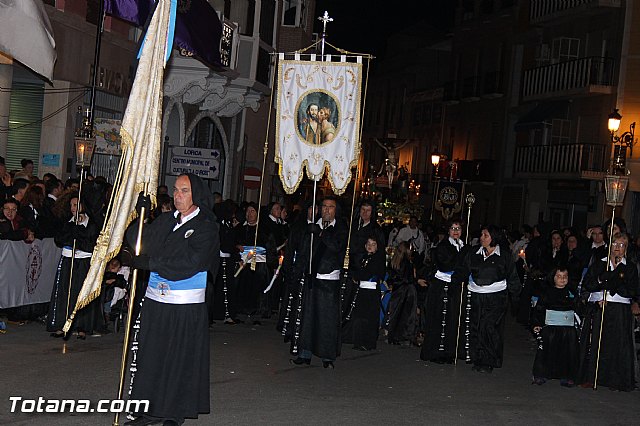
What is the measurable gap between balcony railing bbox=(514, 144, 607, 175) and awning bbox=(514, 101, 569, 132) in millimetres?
897

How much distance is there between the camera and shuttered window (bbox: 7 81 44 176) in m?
23.4

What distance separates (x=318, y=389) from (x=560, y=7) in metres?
30.4

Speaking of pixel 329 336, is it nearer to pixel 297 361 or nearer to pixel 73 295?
pixel 297 361

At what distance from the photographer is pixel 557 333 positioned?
48.3 feet

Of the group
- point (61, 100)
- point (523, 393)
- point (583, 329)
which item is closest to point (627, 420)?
point (523, 393)

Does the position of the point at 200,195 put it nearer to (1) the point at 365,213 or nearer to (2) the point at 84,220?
(2) the point at 84,220

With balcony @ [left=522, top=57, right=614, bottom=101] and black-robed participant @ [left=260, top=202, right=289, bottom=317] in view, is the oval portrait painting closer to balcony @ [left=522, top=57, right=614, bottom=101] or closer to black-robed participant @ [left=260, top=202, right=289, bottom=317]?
black-robed participant @ [left=260, top=202, right=289, bottom=317]

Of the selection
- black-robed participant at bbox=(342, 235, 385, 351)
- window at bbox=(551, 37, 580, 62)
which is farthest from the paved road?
window at bbox=(551, 37, 580, 62)

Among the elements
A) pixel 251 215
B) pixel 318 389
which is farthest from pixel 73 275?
pixel 251 215

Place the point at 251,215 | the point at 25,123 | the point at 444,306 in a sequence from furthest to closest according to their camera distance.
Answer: the point at 25,123 → the point at 251,215 → the point at 444,306

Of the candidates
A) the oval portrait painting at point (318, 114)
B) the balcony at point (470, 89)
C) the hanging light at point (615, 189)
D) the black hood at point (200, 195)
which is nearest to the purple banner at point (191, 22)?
the oval portrait painting at point (318, 114)

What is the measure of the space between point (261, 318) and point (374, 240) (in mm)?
3876

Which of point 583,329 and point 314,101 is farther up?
point 314,101

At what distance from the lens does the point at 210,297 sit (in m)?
16.4
